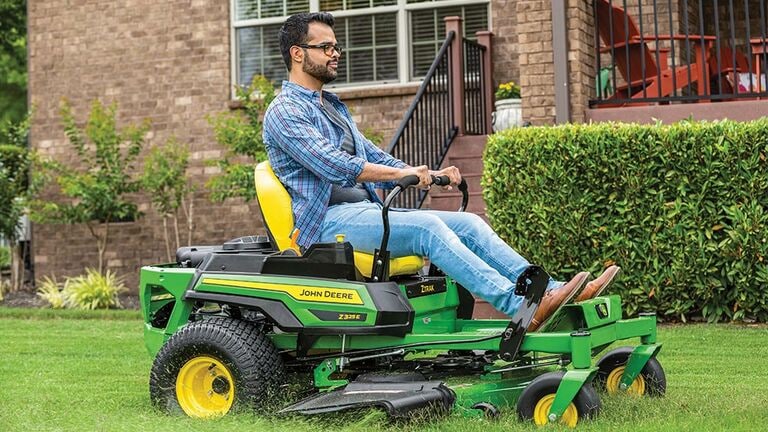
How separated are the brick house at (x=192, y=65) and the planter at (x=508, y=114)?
3.45 ft

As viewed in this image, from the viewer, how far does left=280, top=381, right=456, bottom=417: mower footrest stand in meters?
5.03

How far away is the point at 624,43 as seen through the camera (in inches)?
410

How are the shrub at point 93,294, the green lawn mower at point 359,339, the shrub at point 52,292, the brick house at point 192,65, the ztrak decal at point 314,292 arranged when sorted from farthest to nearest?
the brick house at point 192,65
the shrub at point 52,292
the shrub at point 93,294
the ztrak decal at point 314,292
the green lawn mower at point 359,339

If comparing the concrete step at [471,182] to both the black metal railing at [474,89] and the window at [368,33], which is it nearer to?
the black metal railing at [474,89]

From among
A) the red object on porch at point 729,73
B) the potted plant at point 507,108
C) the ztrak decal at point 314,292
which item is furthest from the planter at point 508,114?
the ztrak decal at point 314,292

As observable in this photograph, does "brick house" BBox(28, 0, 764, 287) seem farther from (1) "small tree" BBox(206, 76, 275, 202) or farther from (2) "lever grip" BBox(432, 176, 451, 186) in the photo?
(2) "lever grip" BBox(432, 176, 451, 186)

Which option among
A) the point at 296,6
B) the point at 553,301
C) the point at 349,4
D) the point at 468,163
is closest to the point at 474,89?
the point at 468,163

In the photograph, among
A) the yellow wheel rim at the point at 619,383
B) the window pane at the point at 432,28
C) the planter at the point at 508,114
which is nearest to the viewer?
the yellow wheel rim at the point at 619,383

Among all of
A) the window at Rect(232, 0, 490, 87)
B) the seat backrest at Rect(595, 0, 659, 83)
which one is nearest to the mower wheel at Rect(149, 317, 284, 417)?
the seat backrest at Rect(595, 0, 659, 83)

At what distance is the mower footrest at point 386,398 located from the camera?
16.5 feet

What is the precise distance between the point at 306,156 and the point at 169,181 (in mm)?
7680

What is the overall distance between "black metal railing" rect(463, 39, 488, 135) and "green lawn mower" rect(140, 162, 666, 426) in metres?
6.00

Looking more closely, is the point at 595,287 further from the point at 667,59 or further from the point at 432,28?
the point at 432,28

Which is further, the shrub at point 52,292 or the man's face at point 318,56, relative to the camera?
the shrub at point 52,292
